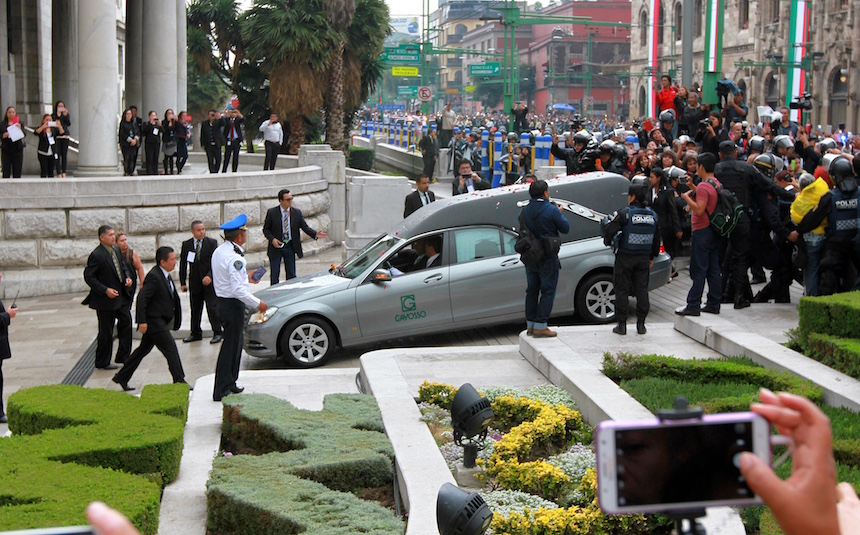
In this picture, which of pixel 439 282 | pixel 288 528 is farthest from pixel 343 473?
pixel 439 282

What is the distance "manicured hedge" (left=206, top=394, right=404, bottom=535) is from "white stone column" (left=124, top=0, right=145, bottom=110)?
21225 millimetres

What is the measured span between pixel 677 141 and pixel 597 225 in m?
3.31

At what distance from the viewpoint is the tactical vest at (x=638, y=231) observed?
36.7 feet

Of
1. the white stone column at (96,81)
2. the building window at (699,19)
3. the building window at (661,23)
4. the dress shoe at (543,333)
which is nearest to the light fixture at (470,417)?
the dress shoe at (543,333)

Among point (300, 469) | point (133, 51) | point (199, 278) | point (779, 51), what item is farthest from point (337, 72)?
point (779, 51)

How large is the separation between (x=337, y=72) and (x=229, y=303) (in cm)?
2406

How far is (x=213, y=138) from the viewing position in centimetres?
2492

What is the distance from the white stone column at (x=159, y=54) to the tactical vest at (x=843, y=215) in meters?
17.7

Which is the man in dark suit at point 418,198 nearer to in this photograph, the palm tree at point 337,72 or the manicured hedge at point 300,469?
the manicured hedge at point 300,469

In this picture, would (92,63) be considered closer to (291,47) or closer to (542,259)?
(291,47)

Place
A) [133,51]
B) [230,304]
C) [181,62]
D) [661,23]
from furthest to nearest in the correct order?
1. [661,23]
2. [181,62]
3. [133,51]
4. [230,304]

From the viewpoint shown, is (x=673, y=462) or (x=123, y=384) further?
(x=123, y=384)

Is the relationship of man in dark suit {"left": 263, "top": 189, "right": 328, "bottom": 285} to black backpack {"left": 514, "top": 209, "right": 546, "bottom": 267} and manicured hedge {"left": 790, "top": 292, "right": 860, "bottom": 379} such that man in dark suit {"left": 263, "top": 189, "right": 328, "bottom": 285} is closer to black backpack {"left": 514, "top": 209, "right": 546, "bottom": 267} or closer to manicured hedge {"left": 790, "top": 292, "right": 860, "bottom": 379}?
black backpack {"left": 514, "top": 209, "right": 546, "bottom": 267}

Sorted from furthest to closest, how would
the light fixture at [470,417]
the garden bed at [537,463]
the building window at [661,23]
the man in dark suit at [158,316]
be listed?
the building window at [661,23] < the man in dark suit at [158,316] < the light fixture at [470,417] < the garden bed at [537,463]
